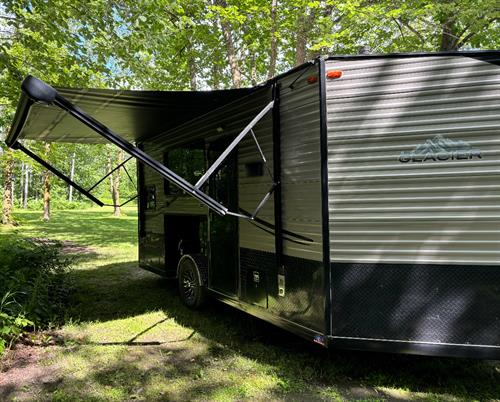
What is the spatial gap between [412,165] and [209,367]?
2737 millimetres

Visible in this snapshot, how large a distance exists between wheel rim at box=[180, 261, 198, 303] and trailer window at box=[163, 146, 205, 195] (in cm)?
121

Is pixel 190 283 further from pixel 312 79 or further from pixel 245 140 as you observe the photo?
pixel 312 79

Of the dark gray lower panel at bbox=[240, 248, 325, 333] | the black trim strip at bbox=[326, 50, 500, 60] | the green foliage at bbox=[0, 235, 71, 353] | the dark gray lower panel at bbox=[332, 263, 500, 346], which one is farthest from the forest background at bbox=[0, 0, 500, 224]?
the dark gray lower panel at bbox=[332, 263, 500, 346]

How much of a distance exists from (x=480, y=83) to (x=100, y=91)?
3.50 meters

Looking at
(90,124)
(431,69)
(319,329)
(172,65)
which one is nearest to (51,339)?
(90,124)

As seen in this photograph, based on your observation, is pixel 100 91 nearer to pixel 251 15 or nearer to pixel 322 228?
pixel 322 228

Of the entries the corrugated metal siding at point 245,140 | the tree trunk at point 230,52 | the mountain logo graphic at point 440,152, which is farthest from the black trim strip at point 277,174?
the tree trunk at point 230,52

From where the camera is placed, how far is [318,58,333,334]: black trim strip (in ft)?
11.9

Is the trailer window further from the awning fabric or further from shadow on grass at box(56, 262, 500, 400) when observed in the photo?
shadow on grass at box(56, 262, 500, 400)

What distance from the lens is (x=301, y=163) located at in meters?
3.93

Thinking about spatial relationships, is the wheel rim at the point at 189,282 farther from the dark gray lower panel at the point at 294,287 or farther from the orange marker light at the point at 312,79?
the orange marker light at the point at 312,79

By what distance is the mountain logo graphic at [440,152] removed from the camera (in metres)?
3.32

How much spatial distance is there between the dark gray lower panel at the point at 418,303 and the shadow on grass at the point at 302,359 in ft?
1.89

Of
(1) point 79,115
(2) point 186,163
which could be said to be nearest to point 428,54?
(1) point 79,115
